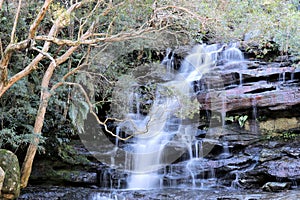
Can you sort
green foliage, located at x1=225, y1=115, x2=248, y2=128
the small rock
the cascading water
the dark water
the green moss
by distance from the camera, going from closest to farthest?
1. the dark water
2. the small rock
3. the cascading water
4. the green moss
5. green foliage, located at x1=225, y1=115, x2=248, y2=128

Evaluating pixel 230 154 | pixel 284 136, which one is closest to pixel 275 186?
pixel 230 154

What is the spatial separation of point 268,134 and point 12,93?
737 centimetres

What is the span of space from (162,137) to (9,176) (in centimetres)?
496

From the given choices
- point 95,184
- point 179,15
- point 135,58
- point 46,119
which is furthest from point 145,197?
point 135,58

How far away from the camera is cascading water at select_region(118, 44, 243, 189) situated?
29.0ft

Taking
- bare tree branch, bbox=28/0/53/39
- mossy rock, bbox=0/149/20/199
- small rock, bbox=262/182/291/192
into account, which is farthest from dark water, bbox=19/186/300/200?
bare tree branch, bbox=28/0/53/39

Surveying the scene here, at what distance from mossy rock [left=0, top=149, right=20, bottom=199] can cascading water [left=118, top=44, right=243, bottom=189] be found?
9.15ft

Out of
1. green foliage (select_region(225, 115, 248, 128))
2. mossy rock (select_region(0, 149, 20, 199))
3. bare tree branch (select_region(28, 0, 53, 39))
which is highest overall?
bare tree branch (select_region(28, 0, 53, 39))

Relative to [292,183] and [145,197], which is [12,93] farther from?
[292,183]

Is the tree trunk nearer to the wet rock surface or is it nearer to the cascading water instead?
the wet rock surface

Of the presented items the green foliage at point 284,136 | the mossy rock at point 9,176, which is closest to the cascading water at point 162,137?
the green foliage at point 284,136

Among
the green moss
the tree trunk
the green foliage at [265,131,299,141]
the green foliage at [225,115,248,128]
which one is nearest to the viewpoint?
the tree trunk

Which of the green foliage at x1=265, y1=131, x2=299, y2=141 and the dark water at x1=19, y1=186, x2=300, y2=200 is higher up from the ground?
the green foliage at x1=265, y1=131, x2=299, y2=141

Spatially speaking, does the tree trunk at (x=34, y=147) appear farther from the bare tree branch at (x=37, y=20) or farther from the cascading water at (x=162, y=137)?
the bare tree branch at (x=37, y=20)
